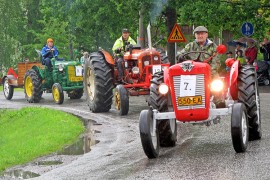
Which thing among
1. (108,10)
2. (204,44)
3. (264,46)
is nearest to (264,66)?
(264,46)

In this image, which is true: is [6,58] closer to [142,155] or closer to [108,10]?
[108,10]

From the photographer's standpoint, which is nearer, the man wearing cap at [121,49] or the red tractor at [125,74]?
the red tractor at [125,74]

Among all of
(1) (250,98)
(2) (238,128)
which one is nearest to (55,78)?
(1) (250,98)

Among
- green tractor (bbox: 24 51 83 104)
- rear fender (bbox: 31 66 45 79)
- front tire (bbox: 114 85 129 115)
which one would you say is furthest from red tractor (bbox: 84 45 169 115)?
rear fender (bbox: 31 66 45 79)

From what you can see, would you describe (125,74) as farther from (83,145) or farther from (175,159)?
(175,159)

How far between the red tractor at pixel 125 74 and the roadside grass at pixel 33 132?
1028 mm

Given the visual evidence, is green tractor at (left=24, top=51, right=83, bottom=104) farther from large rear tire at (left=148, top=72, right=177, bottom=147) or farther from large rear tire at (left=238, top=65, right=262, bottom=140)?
large rear tire at (left=238, top=65, right=262, bottom=140)

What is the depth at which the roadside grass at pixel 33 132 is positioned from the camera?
13.8 meters

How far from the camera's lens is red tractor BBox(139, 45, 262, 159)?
11.4 metres

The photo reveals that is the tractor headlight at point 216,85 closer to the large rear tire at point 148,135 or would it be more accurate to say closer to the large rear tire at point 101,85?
the large rear tire at point 148,135

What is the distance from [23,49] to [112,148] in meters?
53.6

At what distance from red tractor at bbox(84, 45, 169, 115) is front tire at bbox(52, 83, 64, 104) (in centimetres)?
348

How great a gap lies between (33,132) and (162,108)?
7546mm

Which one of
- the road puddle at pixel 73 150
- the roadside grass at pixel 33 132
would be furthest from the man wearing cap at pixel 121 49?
the road puddle at pixel 73 150
